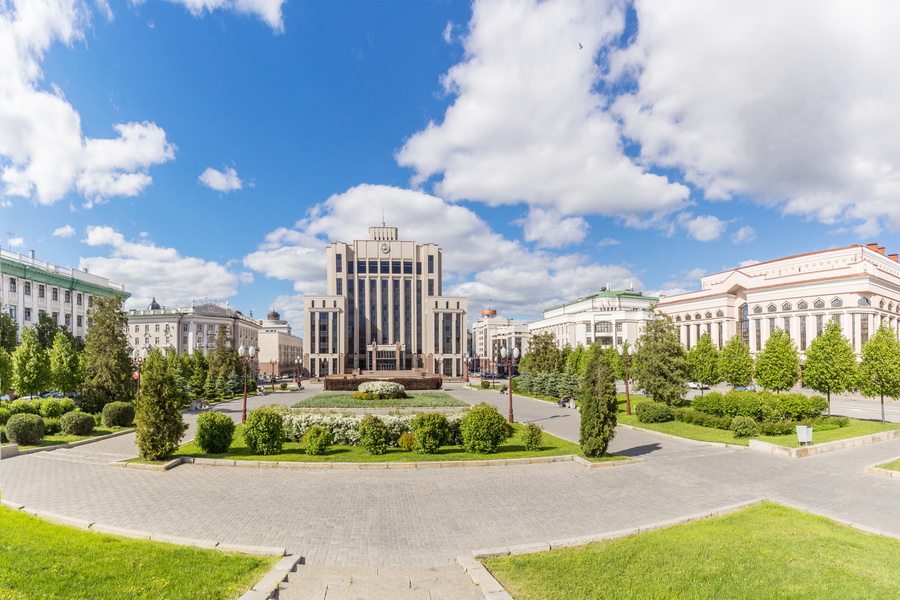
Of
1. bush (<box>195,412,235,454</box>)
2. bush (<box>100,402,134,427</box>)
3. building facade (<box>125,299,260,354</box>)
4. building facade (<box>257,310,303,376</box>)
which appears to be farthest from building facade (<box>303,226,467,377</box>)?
bush (<box>195,412,235,454</box>)

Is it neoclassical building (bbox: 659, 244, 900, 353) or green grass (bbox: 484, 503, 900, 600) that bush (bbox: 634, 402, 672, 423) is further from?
neoclassical building (bbox: 659, 244, 900, 353)

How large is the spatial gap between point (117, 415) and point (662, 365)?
1194 inches

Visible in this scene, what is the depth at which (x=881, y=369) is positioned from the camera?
78.6 feet

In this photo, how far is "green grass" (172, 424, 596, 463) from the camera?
14609 millimetres

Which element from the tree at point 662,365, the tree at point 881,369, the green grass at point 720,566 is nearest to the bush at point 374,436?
the green grass at point 720,566

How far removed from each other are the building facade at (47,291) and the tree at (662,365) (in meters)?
49.1

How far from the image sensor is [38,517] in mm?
9156

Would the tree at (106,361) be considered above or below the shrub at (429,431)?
above

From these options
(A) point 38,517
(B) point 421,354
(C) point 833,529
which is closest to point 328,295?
(B) point 421,354

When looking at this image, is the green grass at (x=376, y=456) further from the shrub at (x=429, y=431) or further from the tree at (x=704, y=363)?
the tree at (x=704, y=363)

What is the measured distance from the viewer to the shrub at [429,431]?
15.3 metres

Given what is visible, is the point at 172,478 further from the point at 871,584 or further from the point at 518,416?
the point at 518,416

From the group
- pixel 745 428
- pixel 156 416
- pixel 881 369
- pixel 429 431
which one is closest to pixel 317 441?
pixel 429 431

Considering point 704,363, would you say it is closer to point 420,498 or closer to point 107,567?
point 420,498
